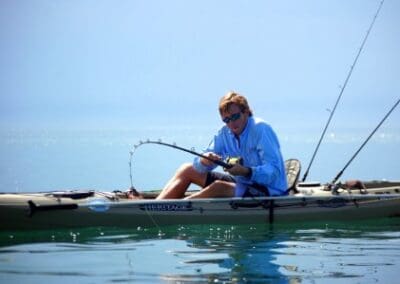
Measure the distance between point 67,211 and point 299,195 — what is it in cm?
305

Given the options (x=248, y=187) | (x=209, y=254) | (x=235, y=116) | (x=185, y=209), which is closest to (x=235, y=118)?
(x=235, y=116)

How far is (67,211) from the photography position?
10.4 metres

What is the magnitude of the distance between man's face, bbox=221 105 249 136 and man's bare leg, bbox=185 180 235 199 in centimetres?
77

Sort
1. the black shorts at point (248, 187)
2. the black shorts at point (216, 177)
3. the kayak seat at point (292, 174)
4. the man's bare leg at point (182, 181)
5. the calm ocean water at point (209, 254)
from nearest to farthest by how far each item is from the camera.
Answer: the calm ocean water at point (209, 254), the black shorts at point (248, 187), the man's bare leg at point (182, 181), the black shorts at point (216, 177), the kayak seat at point (292, 174)

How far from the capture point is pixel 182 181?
11.0 m

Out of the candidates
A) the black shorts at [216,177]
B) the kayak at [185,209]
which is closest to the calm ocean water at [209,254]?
the kayak at [185,209]

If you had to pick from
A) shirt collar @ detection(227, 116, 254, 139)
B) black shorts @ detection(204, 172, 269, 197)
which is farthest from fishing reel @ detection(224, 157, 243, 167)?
black shorts @ detection(204, 172, 269, 197)

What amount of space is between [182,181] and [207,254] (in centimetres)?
198

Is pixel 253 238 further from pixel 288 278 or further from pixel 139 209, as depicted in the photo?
pixel 288 278

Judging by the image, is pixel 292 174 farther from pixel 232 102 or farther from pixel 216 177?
pixel 232 102

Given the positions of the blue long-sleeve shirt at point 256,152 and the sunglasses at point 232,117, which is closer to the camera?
the sunglasses at point 232,117

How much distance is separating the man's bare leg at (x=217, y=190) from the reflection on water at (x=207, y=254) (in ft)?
1.36

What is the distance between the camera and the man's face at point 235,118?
33.9ft

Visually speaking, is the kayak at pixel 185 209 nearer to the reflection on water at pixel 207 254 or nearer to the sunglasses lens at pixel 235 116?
the reflection on water at pixel 207 254
